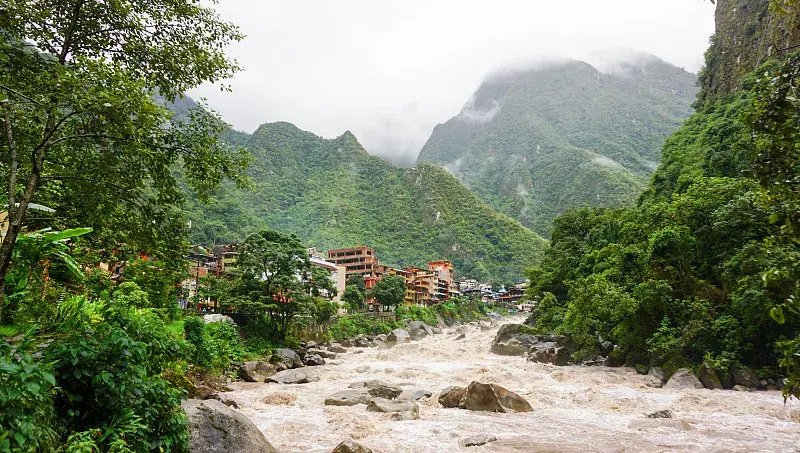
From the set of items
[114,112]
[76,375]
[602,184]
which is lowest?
[76,375]

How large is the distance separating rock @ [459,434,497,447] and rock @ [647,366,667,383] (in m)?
10.8

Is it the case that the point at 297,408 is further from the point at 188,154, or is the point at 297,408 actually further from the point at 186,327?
the point at 188,154

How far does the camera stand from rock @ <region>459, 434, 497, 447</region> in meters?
8.95

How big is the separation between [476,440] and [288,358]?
16.0m

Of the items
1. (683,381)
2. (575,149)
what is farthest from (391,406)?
(575,149)

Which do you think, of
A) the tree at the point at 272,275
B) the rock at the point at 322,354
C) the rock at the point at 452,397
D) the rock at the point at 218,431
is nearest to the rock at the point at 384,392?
the rock at the point at 452,397

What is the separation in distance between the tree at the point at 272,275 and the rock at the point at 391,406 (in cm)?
1346

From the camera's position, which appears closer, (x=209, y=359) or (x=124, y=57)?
(x=124, y=57)

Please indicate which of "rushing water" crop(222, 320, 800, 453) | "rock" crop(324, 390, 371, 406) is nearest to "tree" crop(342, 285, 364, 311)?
"rushing water" crop(222, 320, 800, 453)

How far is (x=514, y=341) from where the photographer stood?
30.5 meters

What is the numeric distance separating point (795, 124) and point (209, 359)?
1779 centimetres

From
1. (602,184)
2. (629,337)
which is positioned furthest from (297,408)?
(602,184)

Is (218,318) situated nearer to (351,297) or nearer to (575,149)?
(351,297)

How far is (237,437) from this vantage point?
695 centimetres
